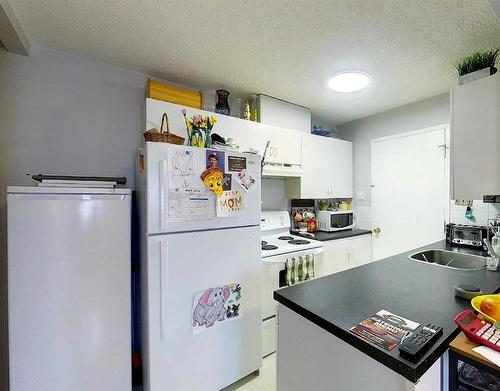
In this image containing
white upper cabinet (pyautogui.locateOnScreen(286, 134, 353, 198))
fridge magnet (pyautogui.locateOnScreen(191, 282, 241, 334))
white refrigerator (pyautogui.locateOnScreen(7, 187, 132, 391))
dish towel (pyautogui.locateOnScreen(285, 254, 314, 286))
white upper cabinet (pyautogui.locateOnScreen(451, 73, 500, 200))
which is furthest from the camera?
white upper cabinet (pyautogui.locateOnScreen(286, 134, 353, 198))

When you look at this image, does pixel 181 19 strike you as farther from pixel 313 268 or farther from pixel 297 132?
pixel 313 268

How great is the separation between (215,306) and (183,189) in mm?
Result: 782

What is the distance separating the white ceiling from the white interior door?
0.68 meters

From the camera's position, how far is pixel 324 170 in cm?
290

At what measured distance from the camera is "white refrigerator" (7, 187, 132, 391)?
120 cm

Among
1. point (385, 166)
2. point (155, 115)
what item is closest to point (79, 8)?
point (155, 115)

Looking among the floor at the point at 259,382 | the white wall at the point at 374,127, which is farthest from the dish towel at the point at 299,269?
the white wall at the point at 374,127

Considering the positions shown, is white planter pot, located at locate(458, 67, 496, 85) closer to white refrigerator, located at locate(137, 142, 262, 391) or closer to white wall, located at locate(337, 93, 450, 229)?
white wall, located at locate(337, 93, 450, 229)

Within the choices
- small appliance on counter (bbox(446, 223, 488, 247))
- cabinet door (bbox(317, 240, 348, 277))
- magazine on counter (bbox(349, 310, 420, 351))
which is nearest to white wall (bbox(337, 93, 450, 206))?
cabinet door (bbox(317, 240, 348, 277))

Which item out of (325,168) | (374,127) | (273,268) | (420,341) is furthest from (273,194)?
(420,341)

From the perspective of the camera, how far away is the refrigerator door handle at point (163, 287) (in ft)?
4.43

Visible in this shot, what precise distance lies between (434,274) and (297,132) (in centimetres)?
179

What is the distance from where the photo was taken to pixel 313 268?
2.18m

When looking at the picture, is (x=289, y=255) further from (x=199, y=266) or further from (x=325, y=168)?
(x=325, y=168)
